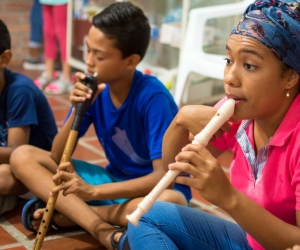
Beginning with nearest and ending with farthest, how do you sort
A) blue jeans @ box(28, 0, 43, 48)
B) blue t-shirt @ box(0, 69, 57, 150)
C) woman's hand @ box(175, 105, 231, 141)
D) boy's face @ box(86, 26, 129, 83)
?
woman's hand @ box(175, 105, 231, 141) → boy's face @ box(86, 26, 129, 83) → blue t-shirt @ box(0, 69, 57, 150) → blue jeans @ box(28, 0, 43, 48)

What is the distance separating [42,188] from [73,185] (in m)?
0.21

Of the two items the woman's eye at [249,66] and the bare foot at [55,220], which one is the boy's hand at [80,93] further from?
the woman's eye at [249,66]

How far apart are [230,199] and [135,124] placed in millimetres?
693

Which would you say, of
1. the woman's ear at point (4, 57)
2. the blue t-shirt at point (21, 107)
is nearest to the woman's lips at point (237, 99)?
the blue t-shirt at point (21, 107)

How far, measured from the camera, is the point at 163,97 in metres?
1.64

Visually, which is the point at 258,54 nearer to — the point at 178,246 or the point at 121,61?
the point at 178,246

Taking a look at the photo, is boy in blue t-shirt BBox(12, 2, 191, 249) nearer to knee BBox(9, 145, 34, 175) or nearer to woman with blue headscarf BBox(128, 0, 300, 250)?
knee BBox(9, 145, 34, 175)

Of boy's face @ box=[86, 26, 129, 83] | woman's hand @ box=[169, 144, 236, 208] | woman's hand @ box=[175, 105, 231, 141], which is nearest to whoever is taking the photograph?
woman's hand @ box=[169, 144, 236, 208]

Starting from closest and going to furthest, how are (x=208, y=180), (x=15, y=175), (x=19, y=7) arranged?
(x=208, y=180), (x=15, y=175), (x=19, y=7)

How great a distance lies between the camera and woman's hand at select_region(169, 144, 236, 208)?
1007mm

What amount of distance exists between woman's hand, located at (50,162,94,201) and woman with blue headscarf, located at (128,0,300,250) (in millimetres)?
293

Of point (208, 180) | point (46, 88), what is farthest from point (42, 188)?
point (46, 88)

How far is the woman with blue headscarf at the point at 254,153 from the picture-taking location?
1023 mm

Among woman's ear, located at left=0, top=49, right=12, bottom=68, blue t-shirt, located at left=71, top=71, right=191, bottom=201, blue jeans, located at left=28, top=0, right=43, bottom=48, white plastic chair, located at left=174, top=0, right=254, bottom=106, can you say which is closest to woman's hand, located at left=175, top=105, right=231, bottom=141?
blue t-shirt, located at left=71, top=71, right=191, bottom=201
